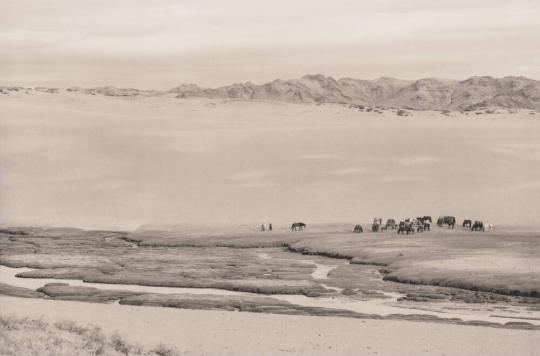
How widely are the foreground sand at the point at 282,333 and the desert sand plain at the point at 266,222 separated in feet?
0.35

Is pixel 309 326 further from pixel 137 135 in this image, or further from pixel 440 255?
pixel 137 135

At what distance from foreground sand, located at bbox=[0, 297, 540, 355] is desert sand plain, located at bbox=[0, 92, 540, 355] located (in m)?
0.11

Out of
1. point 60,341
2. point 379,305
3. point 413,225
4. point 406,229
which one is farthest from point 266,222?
point 60,341

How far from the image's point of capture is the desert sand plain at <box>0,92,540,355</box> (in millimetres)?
29734

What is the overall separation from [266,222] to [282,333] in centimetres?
3431

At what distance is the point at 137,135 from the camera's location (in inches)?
3401

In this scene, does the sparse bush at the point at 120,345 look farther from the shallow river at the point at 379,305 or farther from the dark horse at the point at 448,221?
the dark horse at the point at 448,221

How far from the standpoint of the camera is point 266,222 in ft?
205

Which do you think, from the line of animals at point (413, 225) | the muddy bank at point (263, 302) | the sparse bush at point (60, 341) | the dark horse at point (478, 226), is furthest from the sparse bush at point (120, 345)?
the dark horse at point (478, 226)

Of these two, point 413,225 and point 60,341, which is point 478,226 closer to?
point 413,225

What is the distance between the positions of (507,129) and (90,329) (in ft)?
247

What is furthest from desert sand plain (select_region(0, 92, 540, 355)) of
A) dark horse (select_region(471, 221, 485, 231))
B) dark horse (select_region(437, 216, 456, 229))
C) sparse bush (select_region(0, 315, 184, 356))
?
dark horse (select_region(437, 216, 456, 229))

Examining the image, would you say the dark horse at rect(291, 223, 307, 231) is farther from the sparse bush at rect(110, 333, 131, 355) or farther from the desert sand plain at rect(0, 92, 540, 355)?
the sparse bush at rect(110, 333, 131, 355)

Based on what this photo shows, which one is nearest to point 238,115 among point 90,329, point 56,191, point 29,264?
point 56,191
